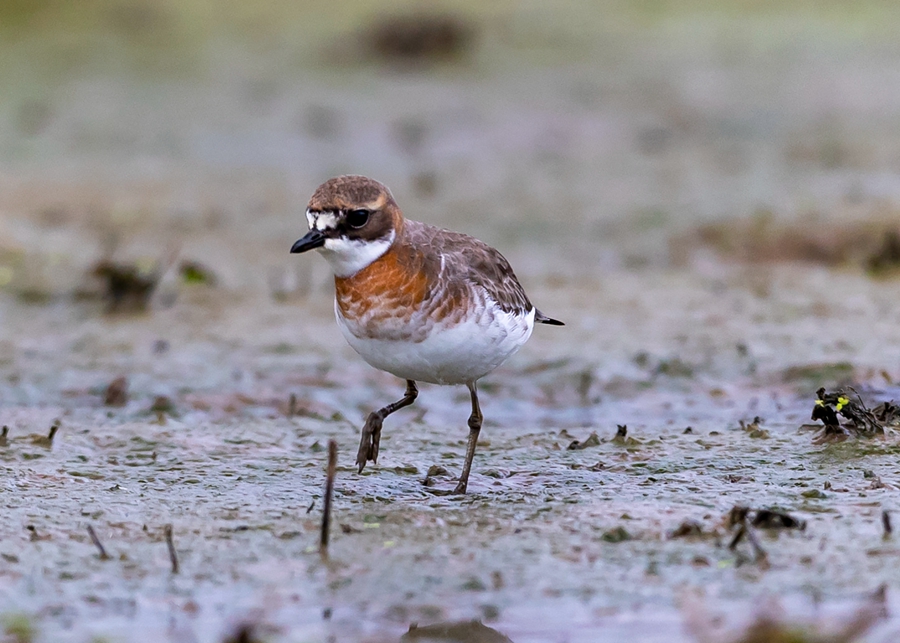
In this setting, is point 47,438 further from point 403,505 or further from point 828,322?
point 828,322

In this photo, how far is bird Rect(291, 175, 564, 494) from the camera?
5168mm

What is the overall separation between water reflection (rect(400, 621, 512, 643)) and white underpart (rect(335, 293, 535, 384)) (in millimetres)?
1343

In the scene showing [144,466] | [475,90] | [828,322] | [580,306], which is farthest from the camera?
[475,90]

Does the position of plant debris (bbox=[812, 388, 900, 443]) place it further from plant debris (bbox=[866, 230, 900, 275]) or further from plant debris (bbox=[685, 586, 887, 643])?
plant debris (bbox=[866, 230, 900, 275])

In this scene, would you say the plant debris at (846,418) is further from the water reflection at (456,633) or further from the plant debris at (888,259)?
the plant debris at (888,259)

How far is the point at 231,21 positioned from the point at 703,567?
562 inches

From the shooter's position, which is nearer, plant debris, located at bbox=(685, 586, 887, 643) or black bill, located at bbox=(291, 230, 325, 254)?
plant debris, located at bbox=(685, 586, 887, 643)

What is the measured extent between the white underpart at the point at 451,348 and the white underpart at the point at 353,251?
0.21 m

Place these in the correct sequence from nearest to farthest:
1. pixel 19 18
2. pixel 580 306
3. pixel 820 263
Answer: pixel 580 306 → pixel 820 263 → pixel 19 18

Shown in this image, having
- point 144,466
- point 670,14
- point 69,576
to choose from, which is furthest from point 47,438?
point 670,14

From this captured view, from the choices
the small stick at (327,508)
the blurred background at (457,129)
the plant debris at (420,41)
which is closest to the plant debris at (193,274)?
the blurred background at (457,129)

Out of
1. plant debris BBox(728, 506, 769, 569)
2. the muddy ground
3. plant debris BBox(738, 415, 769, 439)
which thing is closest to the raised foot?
the muddy ground

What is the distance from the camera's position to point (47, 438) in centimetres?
634

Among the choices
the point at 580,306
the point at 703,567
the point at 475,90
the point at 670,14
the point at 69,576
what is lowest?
the point at 69,576
